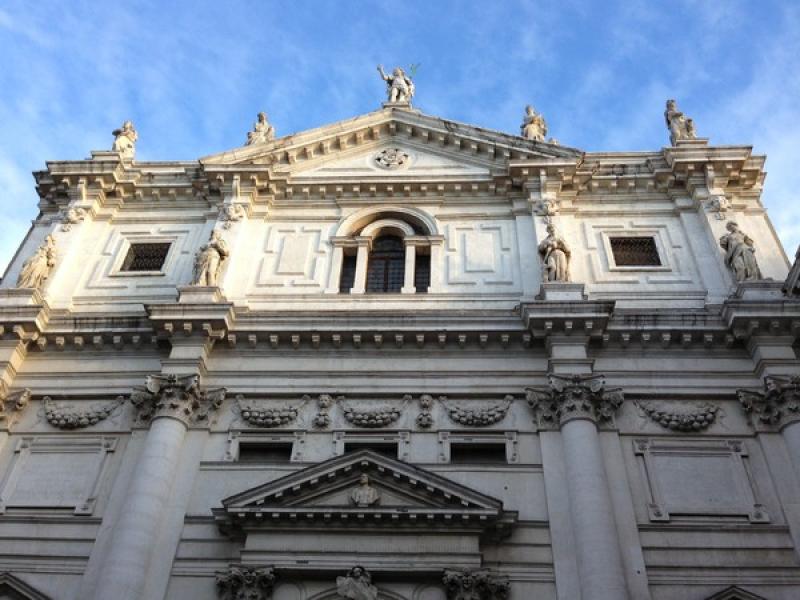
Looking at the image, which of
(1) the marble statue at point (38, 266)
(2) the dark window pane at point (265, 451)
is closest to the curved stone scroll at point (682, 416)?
(2) the dark window pane at point (265, 451)

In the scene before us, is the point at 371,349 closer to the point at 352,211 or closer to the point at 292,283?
the point at 292,283

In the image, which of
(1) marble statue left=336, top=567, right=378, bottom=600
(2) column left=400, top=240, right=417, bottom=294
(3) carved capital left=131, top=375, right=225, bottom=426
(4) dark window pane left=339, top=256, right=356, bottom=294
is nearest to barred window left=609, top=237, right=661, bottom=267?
(2) column left=400, top=240, right=417, bottom=294

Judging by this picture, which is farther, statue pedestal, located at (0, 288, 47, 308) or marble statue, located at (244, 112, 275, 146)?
marble statue, located at (244, 112, 275, 146)

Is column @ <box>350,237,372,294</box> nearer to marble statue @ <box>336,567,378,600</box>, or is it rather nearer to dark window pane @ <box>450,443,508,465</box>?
dark window pane @ <box>450,443,508,465</box>

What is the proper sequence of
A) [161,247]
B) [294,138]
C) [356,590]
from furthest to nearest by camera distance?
[294,138] < [161,247] < [356,590]

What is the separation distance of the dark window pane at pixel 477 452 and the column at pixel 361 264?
532 centimetres

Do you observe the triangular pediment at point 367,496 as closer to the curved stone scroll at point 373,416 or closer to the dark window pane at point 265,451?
the curved stone scroll at point 373,416

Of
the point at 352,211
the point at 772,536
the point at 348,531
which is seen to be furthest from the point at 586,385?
the point at 352,211

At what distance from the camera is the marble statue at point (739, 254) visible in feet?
64.4

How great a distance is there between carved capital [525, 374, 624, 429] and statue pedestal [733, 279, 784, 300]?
4.02 metres

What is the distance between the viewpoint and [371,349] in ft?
62.7

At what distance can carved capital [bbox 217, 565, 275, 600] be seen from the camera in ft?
49.4

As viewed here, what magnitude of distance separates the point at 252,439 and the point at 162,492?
225 cm

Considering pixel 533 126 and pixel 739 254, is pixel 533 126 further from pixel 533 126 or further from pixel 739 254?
pixel 739 254
